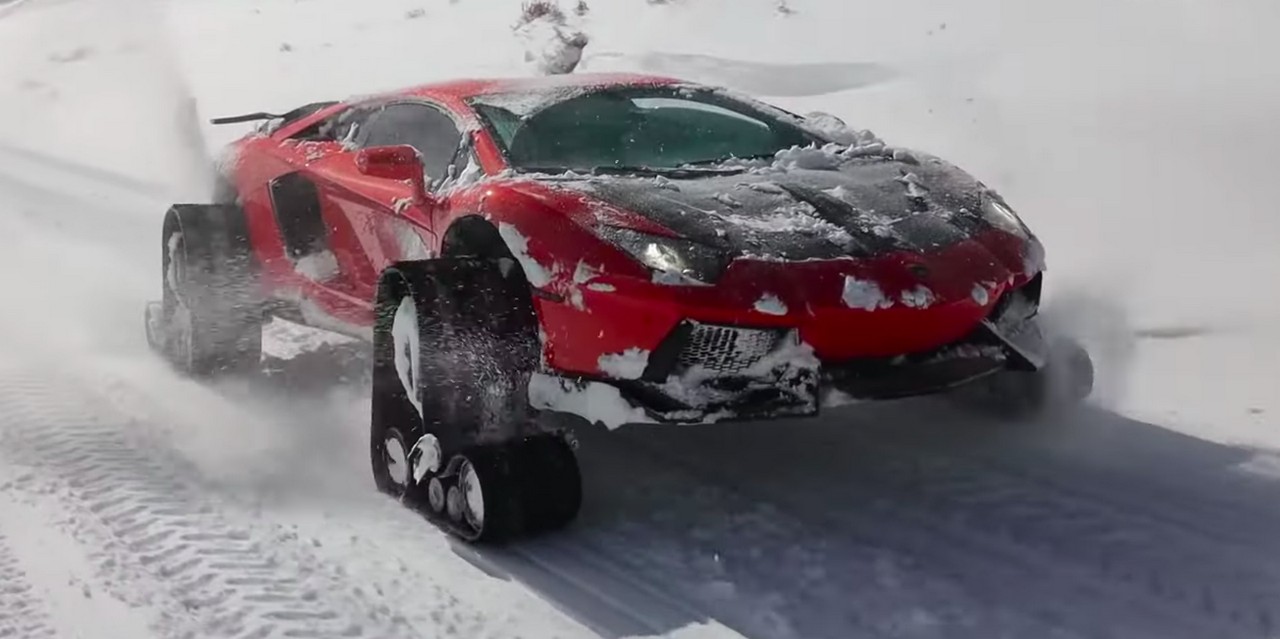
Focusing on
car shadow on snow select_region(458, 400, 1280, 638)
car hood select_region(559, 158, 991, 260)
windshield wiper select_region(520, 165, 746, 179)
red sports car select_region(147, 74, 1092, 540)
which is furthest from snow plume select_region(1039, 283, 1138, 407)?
windshield wiper select_region(520, 165, 746, 179)

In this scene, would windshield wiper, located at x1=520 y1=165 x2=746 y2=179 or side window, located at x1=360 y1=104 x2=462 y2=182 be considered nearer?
windshield wiper, located at x1=520 y1=165 x2=746 y2=179

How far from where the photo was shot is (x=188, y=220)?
6203mm

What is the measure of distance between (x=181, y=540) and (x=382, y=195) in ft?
5.00

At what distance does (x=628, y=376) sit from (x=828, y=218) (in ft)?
2.83

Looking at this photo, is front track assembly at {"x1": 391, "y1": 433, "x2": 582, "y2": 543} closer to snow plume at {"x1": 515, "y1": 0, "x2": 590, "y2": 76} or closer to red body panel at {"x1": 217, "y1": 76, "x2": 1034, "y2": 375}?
red body panel at {"x1": 217, "y1": 76, "x2": 1034, "y2": 375}

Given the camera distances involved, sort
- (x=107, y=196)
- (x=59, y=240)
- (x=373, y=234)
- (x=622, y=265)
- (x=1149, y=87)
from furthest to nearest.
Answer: (x=107, y=196) < (x=1149, y=87) < (x=59, y=240) < (x=373, y=234) < (x=622, y=265)

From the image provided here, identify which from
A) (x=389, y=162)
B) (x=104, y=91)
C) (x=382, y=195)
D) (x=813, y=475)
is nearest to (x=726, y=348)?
(x=813, y=475)

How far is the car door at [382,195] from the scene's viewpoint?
4.90 meters

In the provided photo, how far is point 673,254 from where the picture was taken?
13.0 feet

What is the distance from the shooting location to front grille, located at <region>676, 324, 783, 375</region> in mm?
3904

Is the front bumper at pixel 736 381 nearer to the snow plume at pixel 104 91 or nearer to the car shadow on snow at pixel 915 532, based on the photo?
the car shadow on snow at pixel 915 532

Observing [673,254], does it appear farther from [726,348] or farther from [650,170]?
[650,170]

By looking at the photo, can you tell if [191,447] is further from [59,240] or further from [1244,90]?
[1244,90]

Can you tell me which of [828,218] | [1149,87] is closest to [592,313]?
[828,218]
